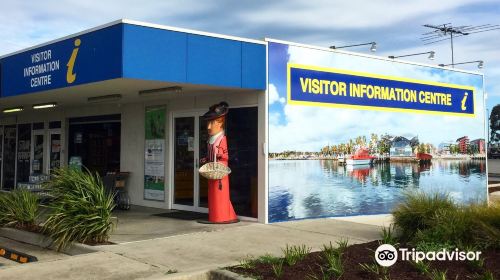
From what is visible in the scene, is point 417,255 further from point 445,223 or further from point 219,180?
point 219,180

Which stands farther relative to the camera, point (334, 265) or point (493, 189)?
point (493, 189)

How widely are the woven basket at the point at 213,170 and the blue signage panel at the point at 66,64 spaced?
104 inches

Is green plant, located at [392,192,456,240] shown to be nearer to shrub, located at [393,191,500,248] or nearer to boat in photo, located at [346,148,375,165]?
shrub, located at [393,191,500,248]

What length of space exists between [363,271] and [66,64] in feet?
25.4

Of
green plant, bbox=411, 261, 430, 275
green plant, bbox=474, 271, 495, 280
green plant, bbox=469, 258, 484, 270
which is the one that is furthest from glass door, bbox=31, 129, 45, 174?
green plant, bbox=474, 271, 495, 280

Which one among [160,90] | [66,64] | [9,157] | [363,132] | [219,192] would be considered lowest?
[219,192]

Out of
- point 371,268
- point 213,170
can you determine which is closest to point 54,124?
point 213,170

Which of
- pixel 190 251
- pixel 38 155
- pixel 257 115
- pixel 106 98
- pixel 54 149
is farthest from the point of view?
pixel 38 155

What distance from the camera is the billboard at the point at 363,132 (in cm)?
1153

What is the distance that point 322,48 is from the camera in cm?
1220

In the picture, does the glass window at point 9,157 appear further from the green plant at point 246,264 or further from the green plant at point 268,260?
the green plant at point 268,260

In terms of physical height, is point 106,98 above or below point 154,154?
above

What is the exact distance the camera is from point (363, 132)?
1333 centimetres

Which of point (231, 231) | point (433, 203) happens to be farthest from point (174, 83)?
point (433, 203)
